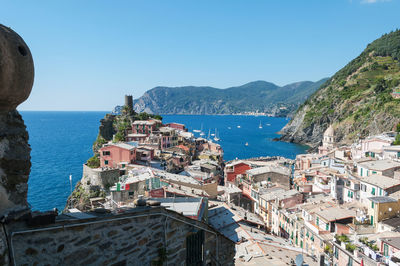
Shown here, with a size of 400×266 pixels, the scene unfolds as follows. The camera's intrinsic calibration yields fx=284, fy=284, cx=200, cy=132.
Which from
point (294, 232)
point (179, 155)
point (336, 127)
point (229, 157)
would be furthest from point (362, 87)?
point (294, 232)

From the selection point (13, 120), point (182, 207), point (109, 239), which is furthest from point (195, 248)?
point (13, 120)

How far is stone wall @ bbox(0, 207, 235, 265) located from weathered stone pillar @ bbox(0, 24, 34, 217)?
46cm

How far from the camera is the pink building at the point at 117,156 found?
4028cm

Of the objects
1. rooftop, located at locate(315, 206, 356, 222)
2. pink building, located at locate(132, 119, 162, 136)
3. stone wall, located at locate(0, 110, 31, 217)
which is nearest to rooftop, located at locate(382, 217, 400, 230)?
rooftop, located at locate(315, 206, 356, 222)

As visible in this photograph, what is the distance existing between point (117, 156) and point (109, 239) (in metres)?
37.3

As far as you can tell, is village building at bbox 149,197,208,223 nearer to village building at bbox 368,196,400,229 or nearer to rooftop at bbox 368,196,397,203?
rooftop at bbox 368,196,397,203

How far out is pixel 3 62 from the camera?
347cm

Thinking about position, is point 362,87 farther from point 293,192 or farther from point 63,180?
point 63,180

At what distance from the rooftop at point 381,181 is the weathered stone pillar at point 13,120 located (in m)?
32.8

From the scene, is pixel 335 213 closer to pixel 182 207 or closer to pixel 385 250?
pixel 385 250

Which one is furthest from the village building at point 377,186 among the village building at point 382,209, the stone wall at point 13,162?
the stone wall at point 13,162

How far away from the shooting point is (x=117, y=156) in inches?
1610

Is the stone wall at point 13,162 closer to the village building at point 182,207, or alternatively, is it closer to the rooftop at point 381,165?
the village building at point 182,207

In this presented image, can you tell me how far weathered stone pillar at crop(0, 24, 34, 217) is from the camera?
141 inches
